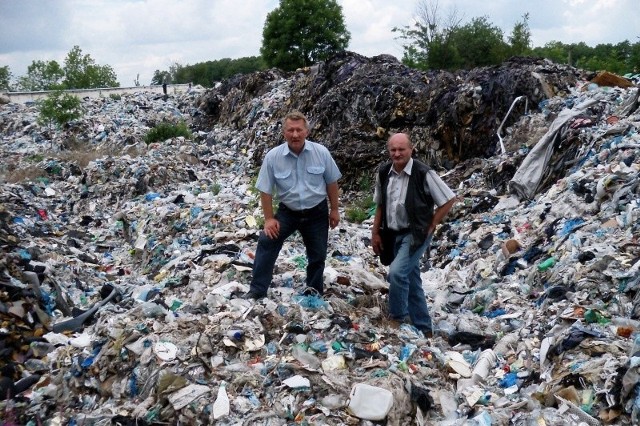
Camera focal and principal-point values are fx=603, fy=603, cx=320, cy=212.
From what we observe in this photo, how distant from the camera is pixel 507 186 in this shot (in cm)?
839

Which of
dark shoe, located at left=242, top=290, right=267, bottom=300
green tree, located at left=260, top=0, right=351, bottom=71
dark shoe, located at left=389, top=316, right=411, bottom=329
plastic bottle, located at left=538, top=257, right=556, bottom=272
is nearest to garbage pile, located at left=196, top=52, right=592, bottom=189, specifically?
plastic bottle, located at left=538, top=257, right=556, bottom=272

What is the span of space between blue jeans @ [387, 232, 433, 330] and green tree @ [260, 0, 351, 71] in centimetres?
3631

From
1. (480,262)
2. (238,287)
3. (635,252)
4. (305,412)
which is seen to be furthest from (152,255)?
(635,252)

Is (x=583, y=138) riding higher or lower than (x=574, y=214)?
higher

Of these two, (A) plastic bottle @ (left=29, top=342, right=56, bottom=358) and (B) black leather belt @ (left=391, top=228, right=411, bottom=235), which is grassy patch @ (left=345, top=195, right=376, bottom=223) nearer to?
(B) black leather belt @ (left=391, top=228, right=411, bottom=235)

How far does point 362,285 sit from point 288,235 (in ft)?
3.98

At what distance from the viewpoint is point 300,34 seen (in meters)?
40.2

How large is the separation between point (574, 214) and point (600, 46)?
52.6 m

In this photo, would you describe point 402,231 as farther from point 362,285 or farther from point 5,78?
point 5,78

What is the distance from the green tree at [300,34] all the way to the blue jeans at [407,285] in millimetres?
36314

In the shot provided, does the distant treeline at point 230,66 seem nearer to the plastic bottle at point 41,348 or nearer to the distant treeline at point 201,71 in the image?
the distant treeline at point 201,71

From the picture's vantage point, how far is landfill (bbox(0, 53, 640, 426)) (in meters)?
3.65

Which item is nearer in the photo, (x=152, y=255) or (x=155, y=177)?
(x=152, y=255)

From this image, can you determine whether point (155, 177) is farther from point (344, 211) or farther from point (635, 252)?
point (635, 252)
